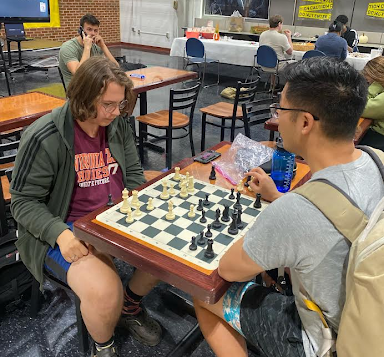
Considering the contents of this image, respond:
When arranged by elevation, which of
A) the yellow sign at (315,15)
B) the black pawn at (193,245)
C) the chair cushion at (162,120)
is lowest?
the chair cushion at (162,120)

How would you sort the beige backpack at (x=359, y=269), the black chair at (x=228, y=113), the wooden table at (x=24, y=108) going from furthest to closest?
the black chair at (x=228, y=113) < the wooden table at (x=24, y=108) < the beige backpack at (x=359, y=269)

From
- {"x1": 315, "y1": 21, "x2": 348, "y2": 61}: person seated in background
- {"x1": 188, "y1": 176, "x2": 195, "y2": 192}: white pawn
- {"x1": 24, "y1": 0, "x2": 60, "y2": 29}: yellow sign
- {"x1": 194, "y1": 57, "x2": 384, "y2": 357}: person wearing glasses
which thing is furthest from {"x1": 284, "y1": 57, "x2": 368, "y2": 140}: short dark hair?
{"x1": 24, "y1": 0, "x2": 60, "y2": 29}: yellow sign

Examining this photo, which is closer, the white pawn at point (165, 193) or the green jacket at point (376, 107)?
the white pawn at point (165, 193)

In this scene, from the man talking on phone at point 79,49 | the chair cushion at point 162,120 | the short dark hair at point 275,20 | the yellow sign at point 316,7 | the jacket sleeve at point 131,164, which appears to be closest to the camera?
the jacket sleeve at point 131,164

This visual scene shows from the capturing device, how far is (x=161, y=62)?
30.8ft

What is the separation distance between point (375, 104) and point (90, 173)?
2.27 m

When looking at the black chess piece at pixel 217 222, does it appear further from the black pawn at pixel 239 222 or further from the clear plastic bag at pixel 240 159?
the clear plastic bag at pixel 240 159

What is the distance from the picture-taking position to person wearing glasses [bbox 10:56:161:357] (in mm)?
1513

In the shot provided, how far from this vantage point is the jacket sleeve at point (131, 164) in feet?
6.48

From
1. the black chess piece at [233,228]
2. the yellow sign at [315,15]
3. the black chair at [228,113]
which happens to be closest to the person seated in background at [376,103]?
the black chair at [228,113]

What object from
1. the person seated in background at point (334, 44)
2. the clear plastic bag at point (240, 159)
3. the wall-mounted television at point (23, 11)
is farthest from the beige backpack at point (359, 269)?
the wall-mounted television at point (23, 11)

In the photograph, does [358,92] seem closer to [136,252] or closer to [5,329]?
[136,252]

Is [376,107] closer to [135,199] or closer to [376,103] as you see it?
[376,103]

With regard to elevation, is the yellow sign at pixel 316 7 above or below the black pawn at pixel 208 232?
above
